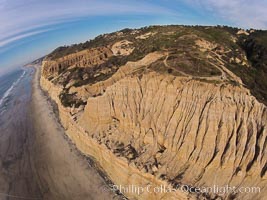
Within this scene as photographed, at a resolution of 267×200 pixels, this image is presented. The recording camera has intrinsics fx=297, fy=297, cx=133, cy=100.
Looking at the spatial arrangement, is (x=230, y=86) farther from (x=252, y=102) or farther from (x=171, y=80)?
(x=171, y=80)

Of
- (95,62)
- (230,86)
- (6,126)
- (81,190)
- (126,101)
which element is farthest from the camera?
(95,62)

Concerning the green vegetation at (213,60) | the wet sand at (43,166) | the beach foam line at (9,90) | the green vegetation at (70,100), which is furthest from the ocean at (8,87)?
the green vegetation at (213,60)

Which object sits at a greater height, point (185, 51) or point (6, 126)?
point (185, 51)

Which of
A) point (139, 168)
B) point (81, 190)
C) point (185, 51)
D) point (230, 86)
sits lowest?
point (81, 190)

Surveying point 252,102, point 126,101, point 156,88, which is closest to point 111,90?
point 126,101

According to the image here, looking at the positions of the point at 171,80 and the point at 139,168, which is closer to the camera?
the point at 139,168

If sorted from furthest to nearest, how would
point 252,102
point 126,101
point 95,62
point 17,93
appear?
point 17,93 → point 95,62 → point 126,101 → point 252,102
